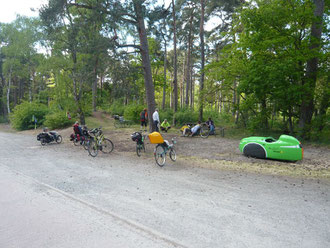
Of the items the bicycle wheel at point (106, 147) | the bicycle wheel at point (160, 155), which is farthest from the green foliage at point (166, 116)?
the bicycle wheel at point (160, 155)

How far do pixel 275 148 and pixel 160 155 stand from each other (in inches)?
163

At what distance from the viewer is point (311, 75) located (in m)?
10.6

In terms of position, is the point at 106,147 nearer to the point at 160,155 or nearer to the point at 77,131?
the point at 77,131

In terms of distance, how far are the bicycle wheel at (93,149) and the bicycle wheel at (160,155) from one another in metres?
3.30

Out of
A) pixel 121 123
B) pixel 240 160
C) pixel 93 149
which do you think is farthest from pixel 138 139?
pixel 121 123

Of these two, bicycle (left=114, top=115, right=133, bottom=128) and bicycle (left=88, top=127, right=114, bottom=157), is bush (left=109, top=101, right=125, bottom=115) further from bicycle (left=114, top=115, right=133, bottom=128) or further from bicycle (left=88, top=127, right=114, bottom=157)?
bicycle (left=88, top=127, right=114, bottom=157)

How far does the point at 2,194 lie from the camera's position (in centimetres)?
480

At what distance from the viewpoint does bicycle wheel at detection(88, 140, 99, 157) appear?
935 cm

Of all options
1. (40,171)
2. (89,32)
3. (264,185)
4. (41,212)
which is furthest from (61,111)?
(264,185)

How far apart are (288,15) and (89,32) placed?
989 centimetres

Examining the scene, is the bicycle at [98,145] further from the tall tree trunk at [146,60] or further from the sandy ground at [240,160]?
the tall tree trunk at [146,60]

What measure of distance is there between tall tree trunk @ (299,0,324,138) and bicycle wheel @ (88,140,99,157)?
10.3 meters

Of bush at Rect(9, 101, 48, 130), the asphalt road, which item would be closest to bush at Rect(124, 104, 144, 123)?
bush at Rect(9, 101, 48, 130)

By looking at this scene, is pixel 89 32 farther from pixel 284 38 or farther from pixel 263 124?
pixel 263 124
